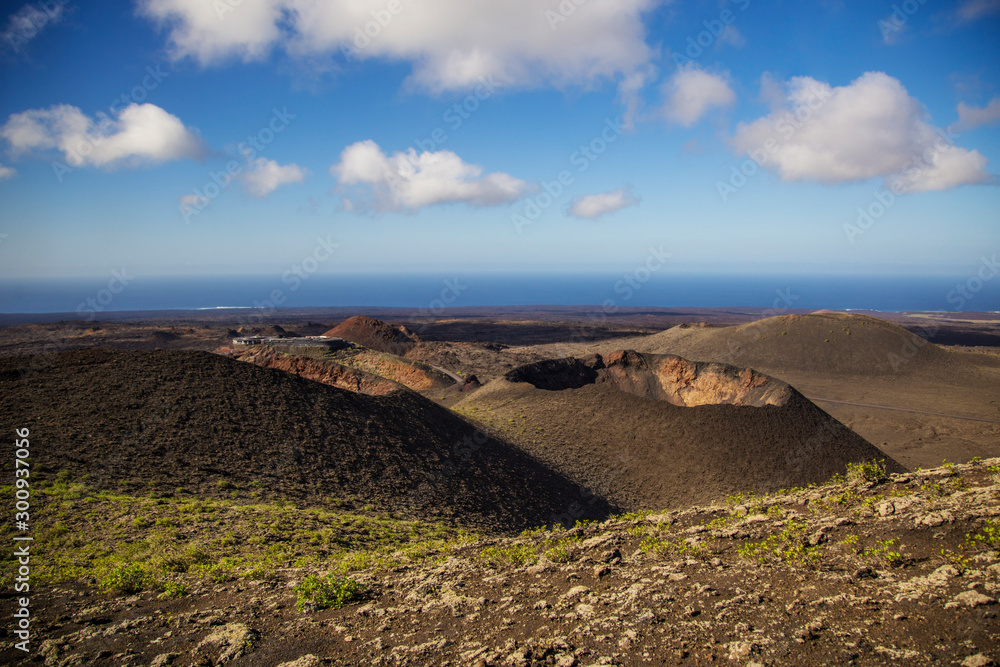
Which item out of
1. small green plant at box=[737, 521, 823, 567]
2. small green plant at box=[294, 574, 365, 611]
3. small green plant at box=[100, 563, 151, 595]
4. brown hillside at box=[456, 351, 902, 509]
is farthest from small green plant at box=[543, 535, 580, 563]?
brown hillside at box=[456, 351, 902, 509]

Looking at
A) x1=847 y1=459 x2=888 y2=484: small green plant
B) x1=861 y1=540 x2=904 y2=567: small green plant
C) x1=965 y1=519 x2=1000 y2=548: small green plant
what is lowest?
x1=861 y1=540 x2=904 y2=567: small green plant

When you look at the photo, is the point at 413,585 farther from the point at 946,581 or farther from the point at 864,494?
→ the point at 864,494

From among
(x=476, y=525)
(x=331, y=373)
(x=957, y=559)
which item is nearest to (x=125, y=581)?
(x=476, y=525)

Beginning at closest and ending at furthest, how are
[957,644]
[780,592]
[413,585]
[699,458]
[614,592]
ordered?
1. [957,644]
2. [780,592]
3. [614,592]
4. [413,585]
5. [699,458]

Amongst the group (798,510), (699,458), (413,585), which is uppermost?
(798,510)

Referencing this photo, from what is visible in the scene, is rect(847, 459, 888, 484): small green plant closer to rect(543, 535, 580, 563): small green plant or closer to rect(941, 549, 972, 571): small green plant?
rect(941, 549, 972, 571): small green plant

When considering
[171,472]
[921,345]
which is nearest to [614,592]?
[171,472]
